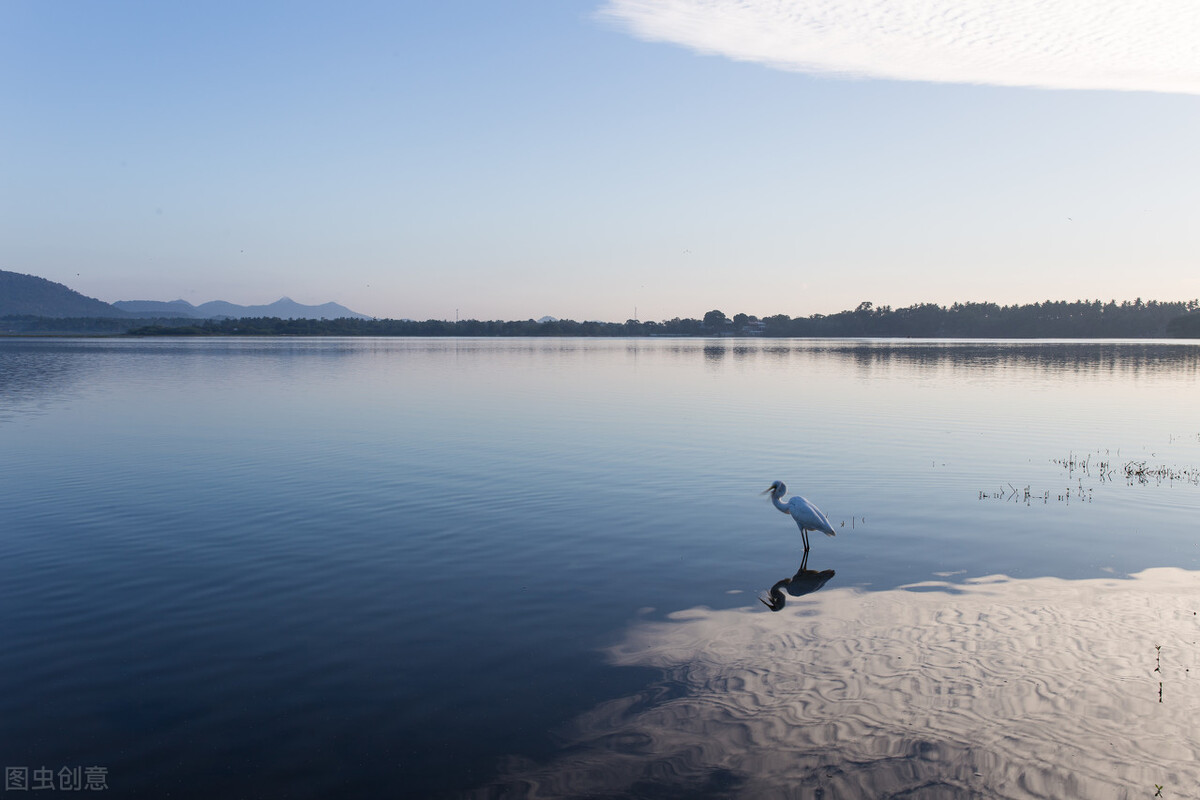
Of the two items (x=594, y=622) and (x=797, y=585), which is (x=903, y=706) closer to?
(x=797, y=585)

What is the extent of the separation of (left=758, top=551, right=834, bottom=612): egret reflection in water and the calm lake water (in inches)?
2.5

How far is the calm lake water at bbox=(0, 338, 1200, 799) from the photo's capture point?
7.35 metres

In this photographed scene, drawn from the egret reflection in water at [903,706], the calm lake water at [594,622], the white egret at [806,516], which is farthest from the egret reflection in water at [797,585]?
the white egret at [806,516]

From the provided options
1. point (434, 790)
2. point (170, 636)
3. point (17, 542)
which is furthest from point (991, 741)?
point (17, 542)

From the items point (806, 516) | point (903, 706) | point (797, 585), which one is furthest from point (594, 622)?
point (806, 516)

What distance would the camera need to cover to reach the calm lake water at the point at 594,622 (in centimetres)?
735

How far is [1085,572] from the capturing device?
42.4 ft

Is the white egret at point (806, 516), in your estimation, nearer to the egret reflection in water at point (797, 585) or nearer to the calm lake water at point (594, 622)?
the calm lake water at point (594, 622)

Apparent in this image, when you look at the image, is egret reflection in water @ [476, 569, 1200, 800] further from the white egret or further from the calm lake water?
the white egret

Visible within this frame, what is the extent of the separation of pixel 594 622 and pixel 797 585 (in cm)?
378

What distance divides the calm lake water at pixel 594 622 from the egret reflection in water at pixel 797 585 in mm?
64

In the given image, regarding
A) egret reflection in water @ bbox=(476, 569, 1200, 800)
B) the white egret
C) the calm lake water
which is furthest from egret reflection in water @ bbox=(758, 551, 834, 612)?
the white egret

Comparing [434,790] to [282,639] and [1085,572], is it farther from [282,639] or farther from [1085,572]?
[1085,572]

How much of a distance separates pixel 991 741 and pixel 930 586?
15.5ft
